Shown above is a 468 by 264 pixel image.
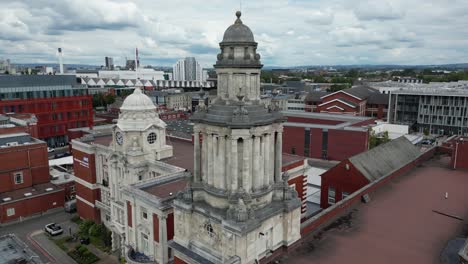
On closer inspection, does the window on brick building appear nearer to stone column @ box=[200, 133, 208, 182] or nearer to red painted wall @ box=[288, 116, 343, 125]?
stone column @ box=[200, 133, 208, 182]

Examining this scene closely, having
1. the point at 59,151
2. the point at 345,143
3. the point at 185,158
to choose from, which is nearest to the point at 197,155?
the point at 185,158

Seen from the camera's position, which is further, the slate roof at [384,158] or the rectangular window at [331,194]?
the rectangular window at [331,194]

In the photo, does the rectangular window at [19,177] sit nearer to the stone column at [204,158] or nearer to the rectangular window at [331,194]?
the stone column at [204,158]

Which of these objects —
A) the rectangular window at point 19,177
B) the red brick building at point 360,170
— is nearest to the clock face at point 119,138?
the rectangular window at point 19,177

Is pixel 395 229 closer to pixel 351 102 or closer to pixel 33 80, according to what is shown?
pixel 351 102

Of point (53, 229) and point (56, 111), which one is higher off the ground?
point (56, 111)

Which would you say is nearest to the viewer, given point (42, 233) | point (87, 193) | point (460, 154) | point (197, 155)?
point (197, 155)

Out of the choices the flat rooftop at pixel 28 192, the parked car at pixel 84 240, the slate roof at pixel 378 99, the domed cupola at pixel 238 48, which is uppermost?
the domed cupola at pixel 238 48
